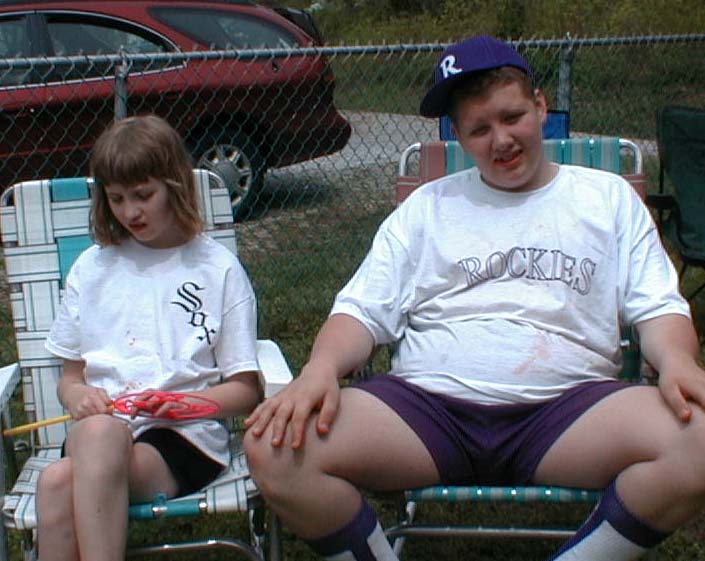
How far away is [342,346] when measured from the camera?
8.46 feet

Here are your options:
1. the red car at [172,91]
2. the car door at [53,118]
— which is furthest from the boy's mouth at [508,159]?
the car door at [53,118]

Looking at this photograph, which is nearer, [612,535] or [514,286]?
[612,535]

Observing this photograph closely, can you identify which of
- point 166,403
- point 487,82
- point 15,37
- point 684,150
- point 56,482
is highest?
point 15,37

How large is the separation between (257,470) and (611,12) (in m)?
16.2

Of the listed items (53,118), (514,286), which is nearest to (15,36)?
(53,118)

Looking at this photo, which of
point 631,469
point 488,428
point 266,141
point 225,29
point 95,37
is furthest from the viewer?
point 225,29

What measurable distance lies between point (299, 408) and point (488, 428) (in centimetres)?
45

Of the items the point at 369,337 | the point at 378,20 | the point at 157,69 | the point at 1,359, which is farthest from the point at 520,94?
the point at 378,20

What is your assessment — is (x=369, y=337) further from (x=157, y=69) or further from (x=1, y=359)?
(x=157, y=69)

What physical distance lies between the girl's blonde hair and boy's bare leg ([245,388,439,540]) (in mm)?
670

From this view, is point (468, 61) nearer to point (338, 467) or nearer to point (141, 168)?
point (141, 168)

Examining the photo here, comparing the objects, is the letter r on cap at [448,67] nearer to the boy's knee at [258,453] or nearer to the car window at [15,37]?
the boy's knee at [258,453]

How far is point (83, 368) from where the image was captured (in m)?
2.81

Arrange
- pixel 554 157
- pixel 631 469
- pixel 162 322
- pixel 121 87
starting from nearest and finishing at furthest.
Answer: pixel 631 469 → pixel 162 322 → pixel 554 157 → pixel 121 87
